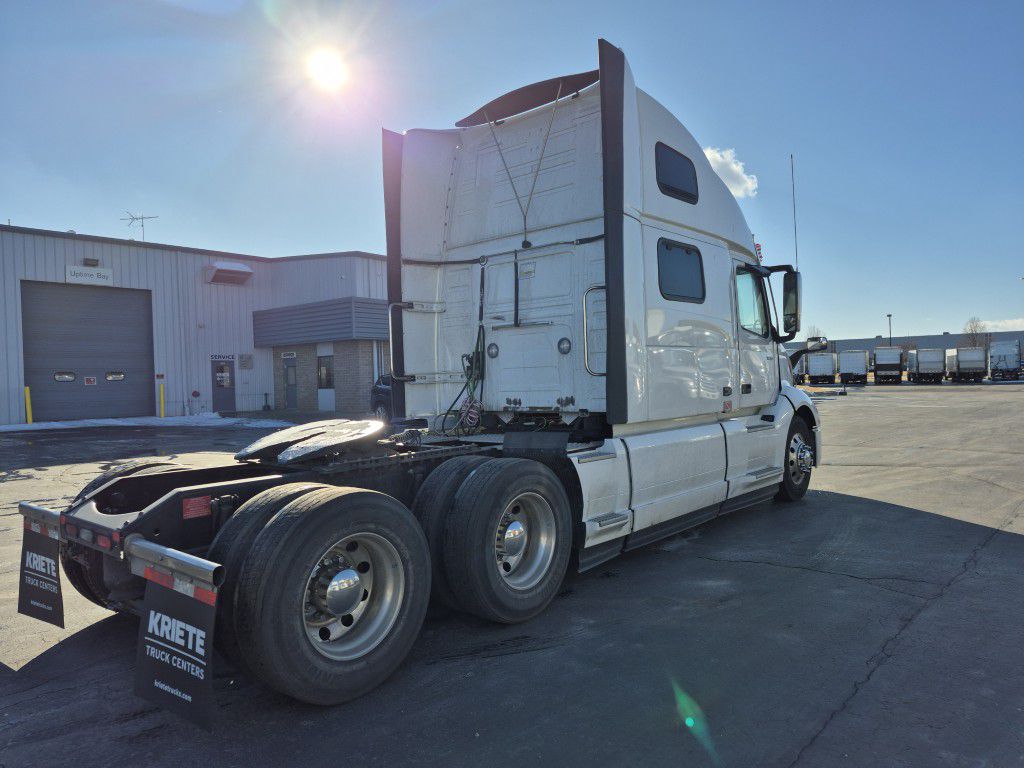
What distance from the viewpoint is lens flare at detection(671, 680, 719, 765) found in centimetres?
277

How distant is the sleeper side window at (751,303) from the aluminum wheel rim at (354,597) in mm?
4636

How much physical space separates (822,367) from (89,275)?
48358 mm

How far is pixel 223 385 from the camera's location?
90.3 ft

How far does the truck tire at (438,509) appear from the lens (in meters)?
3.98

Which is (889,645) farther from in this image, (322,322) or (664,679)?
(322,322)

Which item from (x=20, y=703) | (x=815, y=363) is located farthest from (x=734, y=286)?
(x=815, y=363)

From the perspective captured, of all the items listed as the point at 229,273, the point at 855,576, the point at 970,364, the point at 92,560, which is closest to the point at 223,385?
the point at 229,273

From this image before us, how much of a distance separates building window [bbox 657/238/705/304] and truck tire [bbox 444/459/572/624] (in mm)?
2054

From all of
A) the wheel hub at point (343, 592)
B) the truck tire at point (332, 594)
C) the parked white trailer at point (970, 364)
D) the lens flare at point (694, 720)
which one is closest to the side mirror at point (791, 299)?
the lens flare at point (694, 720)

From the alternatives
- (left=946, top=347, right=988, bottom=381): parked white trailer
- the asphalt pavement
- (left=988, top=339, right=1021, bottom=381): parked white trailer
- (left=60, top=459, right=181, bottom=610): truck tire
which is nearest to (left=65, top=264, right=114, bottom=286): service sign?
the asphalt pavement

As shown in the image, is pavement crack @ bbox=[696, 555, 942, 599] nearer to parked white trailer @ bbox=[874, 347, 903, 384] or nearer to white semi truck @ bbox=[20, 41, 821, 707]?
white semi truck @ bbox=[20, 41, 821, 707]

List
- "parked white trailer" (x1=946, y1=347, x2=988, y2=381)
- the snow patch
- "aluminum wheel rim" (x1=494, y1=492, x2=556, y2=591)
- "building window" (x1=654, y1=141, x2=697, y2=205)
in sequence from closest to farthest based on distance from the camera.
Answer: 1. "aluminum wheel rim" (x1=494, y1=492, x2=556, y2=591)
2. "building window" (x1=654, y1=141, x2=697, y2=205)
3. the snow patch
4. "parked white trailer" (x1=946, y1=347, x2=988, y2=381)

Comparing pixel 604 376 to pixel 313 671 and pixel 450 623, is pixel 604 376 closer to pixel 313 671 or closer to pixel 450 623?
pixel 450 623

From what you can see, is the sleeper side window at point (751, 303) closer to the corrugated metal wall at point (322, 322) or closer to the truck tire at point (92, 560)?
the truck tire at point (92, 560)
